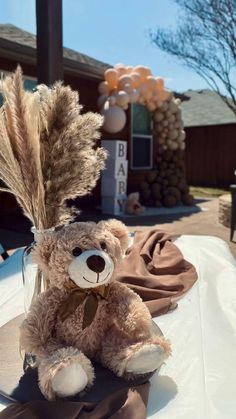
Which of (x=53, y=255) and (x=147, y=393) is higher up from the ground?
(x=53, y=255)

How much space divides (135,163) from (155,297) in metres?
7.22

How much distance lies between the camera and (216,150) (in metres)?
14.5

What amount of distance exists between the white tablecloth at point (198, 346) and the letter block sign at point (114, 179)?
4876mm

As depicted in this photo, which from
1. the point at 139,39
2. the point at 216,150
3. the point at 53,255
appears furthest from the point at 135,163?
the point at 53,255

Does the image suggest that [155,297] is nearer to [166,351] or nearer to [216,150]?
[166,351]

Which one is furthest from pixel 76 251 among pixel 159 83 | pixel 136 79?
pixel 159 83

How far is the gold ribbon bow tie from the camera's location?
968 millimetres

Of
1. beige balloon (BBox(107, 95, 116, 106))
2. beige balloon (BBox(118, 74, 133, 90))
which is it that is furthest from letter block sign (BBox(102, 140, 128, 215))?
beige balloon (BBox(118, 74, 133, 90))

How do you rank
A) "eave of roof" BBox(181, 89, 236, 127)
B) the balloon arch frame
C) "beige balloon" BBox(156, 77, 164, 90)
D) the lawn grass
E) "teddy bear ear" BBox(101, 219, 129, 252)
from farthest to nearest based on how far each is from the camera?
1. "eave of roof" BBox(181, 89, 236, 127)
2. the lawn grass
3. "beige balloon" BBox(156, 77, 164, 90)
4. the balloon arch frame
5. "teddy bear ear" BBox(101, 219, 129, 252)

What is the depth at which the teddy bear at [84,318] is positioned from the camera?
0.91 meters

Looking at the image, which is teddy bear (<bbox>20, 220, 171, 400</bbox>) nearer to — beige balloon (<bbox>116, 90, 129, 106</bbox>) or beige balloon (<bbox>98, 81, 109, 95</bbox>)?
beige balloon (<bbox>116, 90, 129, 106</bbox>)

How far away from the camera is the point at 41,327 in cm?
97

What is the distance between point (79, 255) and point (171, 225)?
5319mm

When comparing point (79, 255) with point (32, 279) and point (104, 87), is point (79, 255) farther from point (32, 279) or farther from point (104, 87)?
point (104, 87)
